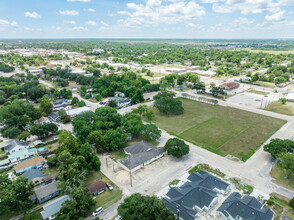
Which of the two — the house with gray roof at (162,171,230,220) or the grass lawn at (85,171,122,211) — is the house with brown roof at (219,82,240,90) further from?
the grass lawn at (85,171,122,211)

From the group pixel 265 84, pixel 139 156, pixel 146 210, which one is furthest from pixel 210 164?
pixel 265 84

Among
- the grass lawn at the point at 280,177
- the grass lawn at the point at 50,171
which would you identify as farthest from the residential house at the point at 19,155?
the grass lawn at the point at 280,177

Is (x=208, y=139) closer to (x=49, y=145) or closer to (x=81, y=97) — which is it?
(x=49, y=145)

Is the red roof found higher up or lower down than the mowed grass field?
higher up

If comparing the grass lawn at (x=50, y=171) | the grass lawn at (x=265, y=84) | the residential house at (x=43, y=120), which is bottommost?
the grass lawn at (x=50, y=171)

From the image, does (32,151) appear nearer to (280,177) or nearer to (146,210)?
(146,210)

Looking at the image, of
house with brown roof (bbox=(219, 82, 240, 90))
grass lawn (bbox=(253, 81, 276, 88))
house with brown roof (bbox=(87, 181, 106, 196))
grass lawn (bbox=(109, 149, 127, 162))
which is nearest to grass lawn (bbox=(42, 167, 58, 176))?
house with brown roof (bbox=(87, 181, 106, 196))

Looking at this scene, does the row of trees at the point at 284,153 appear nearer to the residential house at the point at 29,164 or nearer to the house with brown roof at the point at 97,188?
the house with brown roof at the point at 97,188
